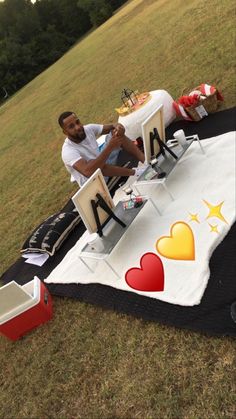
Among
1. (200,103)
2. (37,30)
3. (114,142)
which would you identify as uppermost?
(37,30)

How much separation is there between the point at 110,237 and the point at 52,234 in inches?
48.4

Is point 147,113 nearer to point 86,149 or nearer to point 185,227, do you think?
point 86,149

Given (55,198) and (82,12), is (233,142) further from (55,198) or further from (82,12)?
(82,12)

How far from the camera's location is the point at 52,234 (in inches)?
200

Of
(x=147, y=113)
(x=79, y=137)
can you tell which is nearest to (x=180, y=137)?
(x=79, y=137)

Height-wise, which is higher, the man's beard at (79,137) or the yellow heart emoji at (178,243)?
the man's beard at (79,137)

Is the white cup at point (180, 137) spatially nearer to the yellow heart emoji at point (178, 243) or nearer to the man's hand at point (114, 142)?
the man's hand at point (114, 142)

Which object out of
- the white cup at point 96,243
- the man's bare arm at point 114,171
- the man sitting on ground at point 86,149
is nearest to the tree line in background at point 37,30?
the man sitting on ground at point 86,149

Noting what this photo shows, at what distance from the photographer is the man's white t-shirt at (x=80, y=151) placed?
193 inches

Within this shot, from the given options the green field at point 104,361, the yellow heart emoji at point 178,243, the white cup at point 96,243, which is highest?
the white cup at point 96,243

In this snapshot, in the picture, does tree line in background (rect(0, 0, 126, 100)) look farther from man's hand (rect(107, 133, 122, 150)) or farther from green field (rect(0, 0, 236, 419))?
man's hand (rect(107, 133, 122, 150))

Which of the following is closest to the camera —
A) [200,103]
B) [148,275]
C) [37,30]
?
[148,275]

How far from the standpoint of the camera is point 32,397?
3393 mm

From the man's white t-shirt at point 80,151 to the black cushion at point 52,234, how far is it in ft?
1.86
